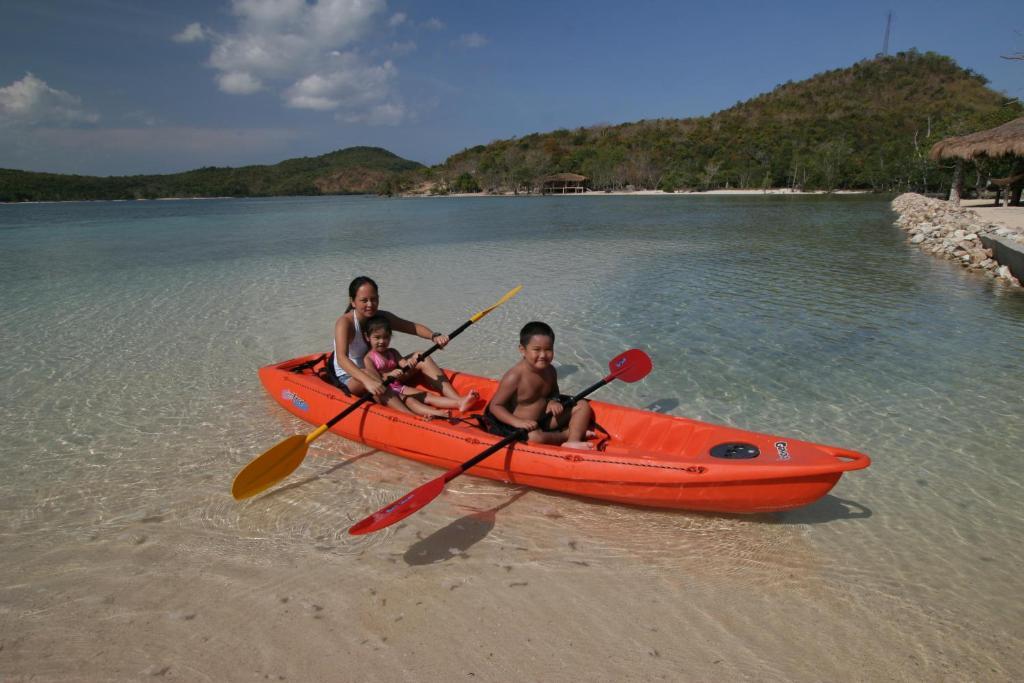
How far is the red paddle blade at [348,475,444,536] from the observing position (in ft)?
10.0

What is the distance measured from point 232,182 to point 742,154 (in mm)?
99830

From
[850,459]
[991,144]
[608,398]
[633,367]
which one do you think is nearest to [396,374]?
[633,367]

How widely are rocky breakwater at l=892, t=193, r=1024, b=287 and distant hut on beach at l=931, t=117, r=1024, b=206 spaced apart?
1852 mm

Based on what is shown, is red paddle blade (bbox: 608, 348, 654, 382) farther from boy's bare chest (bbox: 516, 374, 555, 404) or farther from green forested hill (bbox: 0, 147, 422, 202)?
green forested hill (bbox: 0, 147, 422, 202)

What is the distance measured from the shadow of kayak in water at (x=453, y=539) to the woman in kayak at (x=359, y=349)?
1.26m

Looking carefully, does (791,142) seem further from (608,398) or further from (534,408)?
(534,408)

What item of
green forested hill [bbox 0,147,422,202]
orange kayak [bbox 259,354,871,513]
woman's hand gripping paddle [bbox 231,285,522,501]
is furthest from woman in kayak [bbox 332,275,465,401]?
green forested hill [bbox 0,147,422,202]

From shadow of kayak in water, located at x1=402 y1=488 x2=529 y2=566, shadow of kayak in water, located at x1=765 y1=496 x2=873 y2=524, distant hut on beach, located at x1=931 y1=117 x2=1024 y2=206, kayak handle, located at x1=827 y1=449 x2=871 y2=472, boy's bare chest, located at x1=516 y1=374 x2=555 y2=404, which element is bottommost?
shadow of kayak in water, located at x1=402 y1=488 x2=529 y2=566

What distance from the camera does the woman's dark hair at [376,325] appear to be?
181 inches

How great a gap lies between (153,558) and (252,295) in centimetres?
825

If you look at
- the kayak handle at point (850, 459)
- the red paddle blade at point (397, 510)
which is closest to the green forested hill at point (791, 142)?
the kayak handle at point (850, 459)

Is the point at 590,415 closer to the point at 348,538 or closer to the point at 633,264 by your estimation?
the point at 348,538

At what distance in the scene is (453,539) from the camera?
3459mm

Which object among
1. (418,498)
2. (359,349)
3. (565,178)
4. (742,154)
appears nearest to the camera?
(418,498)
